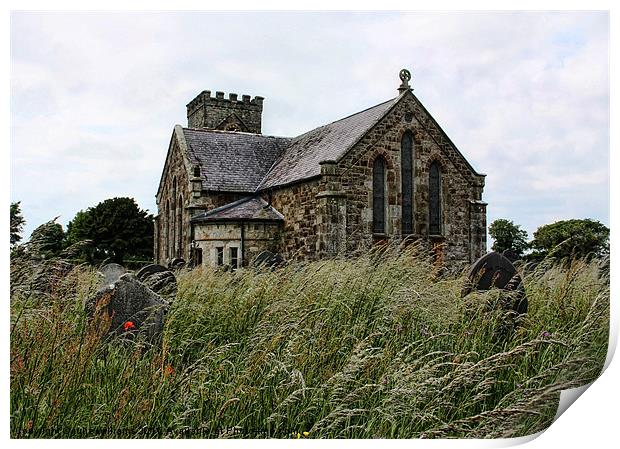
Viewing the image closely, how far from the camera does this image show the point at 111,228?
42.2 feet

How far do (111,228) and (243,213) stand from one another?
8305 millimetres

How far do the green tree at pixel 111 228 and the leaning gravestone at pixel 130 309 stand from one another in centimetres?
351

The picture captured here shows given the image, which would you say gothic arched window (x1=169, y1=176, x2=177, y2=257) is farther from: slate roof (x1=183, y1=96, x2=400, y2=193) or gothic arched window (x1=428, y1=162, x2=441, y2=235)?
gothic arched window (x1=428, y1=162, x2=441, y2=235)

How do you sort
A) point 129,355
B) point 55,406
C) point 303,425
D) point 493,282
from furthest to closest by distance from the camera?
point 493,282 < point 129,355 < point 303,425 < point 55,406

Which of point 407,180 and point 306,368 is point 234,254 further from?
point 306,368

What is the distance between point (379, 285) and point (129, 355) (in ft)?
9.43

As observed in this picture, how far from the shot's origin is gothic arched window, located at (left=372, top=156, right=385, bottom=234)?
19.8 m

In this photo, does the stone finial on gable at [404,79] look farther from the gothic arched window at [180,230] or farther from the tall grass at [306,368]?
the tall grass at [306,368]

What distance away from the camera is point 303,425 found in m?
4.95

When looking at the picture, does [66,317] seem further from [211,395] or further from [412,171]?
[412,171]

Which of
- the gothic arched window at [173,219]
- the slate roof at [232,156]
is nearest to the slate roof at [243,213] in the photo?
the slate roof at [232,156]

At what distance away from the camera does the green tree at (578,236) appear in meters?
9.25

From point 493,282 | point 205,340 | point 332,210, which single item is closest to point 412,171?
point 332,210

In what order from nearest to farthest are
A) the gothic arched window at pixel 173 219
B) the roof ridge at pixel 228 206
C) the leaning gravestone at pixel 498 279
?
the leaning gravestone at pixel 498 279 < the roof ridge at pixel 228 206 < the gothic arched window at pixel 173 219
